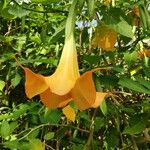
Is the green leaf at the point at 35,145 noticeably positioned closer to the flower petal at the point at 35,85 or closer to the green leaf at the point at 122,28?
the green leaf at the point at 122,28

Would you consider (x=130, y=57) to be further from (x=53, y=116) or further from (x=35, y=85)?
(x=35, y=85)

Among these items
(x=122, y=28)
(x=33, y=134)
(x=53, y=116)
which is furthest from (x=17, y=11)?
(x=33, y=134)

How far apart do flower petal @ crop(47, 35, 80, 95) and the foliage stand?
76mm

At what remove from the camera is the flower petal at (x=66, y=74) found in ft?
2.58

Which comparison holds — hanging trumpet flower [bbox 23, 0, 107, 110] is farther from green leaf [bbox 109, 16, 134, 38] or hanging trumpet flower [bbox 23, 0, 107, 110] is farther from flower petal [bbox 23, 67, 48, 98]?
green leaf [bbox 109, 16, 134, 38]

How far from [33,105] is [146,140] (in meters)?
0.46

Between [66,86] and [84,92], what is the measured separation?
0.04 metres

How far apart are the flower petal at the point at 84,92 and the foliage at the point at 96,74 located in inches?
2.8

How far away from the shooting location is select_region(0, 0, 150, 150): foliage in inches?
50.4

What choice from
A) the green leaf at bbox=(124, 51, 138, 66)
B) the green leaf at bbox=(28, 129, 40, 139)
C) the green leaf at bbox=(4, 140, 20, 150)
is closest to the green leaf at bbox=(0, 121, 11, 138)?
the green leaf at bbox=(28, 129, 40, 139)

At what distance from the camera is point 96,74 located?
4.91ft

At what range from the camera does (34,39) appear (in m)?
2.50

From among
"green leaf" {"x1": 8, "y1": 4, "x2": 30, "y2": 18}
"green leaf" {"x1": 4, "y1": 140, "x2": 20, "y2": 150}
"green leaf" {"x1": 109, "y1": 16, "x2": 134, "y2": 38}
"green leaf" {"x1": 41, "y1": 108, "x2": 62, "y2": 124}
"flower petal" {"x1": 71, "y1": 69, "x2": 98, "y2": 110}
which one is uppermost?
"green leaf" {"x1": 8, "y1": 4, "x2": 30, "y2": 18}

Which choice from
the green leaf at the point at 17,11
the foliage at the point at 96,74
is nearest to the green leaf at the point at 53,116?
the foliage at the point at 96,74
